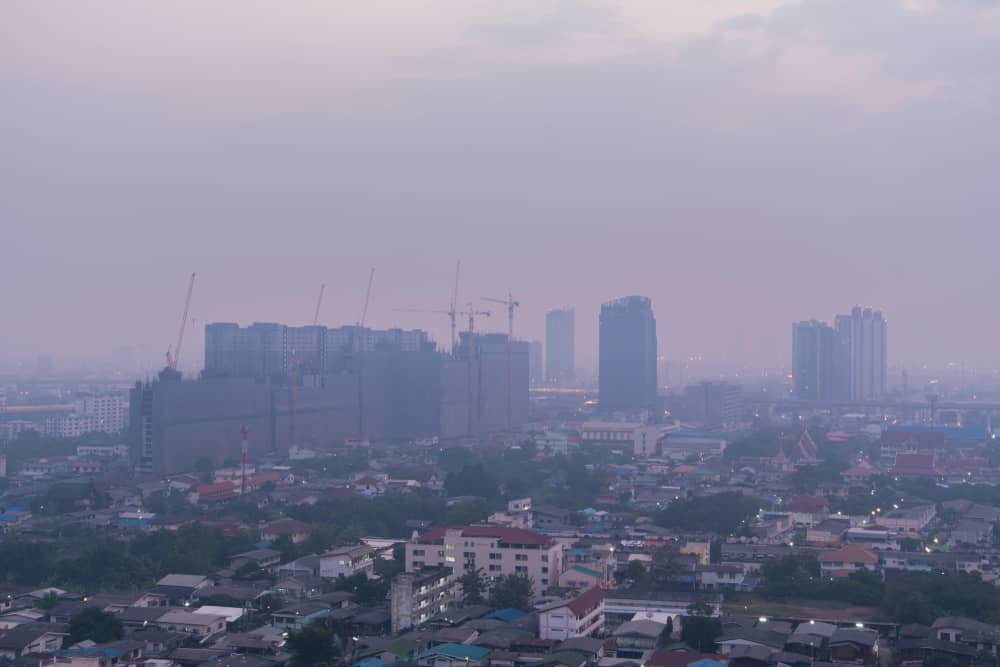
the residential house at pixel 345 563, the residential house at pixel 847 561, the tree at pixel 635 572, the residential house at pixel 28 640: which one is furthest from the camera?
the residential house at pixel 847 561

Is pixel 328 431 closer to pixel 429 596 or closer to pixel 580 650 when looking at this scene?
pixel 429 596

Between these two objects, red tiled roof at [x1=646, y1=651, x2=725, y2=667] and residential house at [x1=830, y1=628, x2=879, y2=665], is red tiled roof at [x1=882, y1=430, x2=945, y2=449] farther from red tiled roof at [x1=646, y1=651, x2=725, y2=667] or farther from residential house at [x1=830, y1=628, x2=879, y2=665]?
red tiled roof at [x1=646, y1=651, x2=725, y2=667]

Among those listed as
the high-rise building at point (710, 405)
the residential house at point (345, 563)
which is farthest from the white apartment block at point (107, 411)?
the residential house at point (345, 563)

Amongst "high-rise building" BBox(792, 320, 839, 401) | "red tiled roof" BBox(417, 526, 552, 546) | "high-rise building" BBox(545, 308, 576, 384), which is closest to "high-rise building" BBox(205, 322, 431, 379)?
"red tiled roof" BBox(417, 526, 552, 546)

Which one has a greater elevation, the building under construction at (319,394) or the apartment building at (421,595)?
the building under construction at (319,394)

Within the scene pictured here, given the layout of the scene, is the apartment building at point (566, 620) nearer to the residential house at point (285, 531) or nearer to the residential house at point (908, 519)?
the residential house at point (285, 531)

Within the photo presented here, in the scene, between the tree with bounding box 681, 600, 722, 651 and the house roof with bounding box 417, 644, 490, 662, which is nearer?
the house roof with bounding box 417, 644, 490, 662
